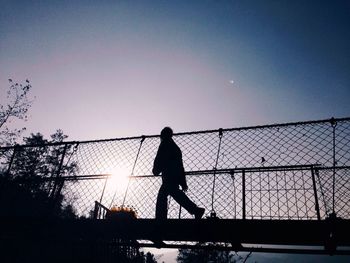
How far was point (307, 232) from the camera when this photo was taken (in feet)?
14.0

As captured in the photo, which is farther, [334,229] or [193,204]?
[193,204]

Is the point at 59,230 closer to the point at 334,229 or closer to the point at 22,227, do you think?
the point at 22,227

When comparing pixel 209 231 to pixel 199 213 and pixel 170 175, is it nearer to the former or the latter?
pixel 199 213

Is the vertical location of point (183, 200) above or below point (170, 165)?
below

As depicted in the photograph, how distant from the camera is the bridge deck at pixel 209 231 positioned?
14.0 feet

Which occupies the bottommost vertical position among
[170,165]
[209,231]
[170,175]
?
[209,231]

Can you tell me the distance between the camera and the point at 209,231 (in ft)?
15.6

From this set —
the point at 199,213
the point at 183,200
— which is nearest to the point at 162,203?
the point at 183,200

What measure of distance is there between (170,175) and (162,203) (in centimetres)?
51

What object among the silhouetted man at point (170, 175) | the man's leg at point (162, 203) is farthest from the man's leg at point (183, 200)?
the man's leg at point (162, 203)

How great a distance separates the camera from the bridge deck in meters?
4.25

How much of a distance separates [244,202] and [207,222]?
73 cm

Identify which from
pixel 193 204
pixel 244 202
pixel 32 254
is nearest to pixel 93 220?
pixel 193 204

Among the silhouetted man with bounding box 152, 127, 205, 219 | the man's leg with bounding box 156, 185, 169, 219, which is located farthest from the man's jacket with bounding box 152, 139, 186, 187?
the man's leg with bounding box 156, 185, 169, 219
